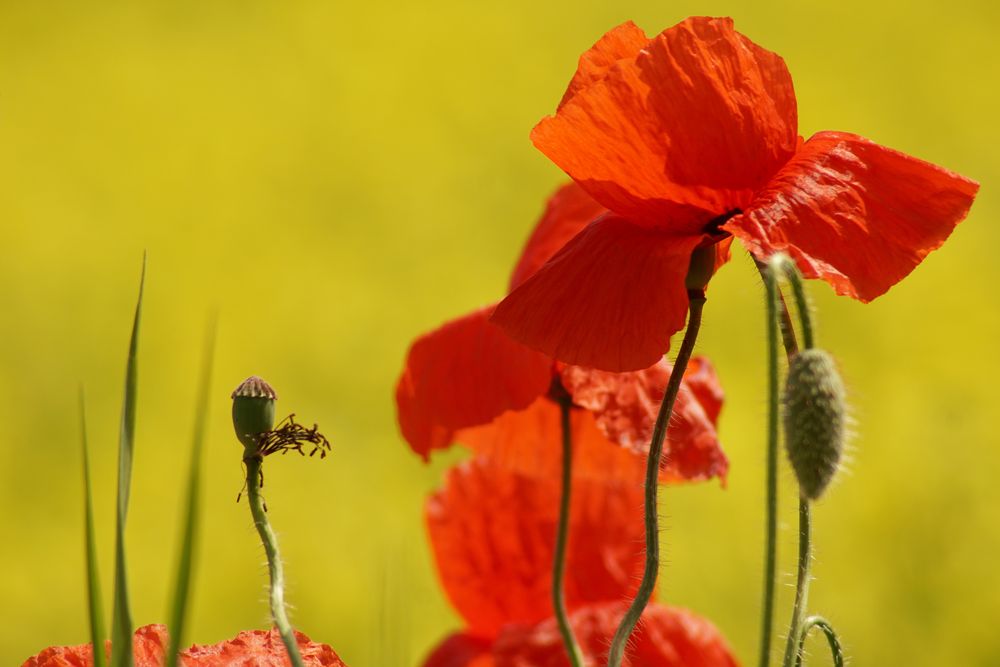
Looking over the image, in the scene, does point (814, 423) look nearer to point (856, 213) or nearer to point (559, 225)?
point (856, 213)

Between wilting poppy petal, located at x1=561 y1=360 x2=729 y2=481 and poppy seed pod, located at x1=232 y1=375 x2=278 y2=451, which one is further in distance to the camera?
wilting poppy petal, located at x1=561 y1=360 x2=729 y2=481

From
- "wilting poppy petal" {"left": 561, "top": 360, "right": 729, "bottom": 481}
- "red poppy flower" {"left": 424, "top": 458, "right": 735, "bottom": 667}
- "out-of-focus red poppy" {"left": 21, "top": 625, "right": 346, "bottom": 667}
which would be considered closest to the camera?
"out-of-focus red poppy" {"left": 21, "top": 625, "right": 346, "bottom": 667}

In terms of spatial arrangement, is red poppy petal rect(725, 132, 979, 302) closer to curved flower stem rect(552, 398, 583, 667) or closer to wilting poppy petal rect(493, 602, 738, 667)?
curved flower stem rect(552, 398, 583, 667)

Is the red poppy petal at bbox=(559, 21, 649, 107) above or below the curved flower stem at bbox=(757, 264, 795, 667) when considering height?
above

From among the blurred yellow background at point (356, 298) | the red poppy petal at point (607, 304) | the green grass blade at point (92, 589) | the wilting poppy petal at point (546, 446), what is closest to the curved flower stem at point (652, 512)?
the red poppy petal at point (607, 304)

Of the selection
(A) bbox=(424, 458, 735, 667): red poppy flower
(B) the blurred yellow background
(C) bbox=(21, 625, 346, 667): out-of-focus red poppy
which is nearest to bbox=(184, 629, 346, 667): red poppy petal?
(C) bbox=(21, 625, 346, 667): out-of-focus red poppy

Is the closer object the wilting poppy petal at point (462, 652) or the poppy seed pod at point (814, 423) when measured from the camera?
the poppy seed pod at point (814, 423)

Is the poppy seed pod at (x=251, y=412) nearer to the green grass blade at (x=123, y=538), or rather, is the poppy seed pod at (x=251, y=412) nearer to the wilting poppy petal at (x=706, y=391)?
the green grass blade at (x=123, y=538)

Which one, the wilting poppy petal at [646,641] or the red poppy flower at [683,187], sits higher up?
the red poppy flower at [683,187]
